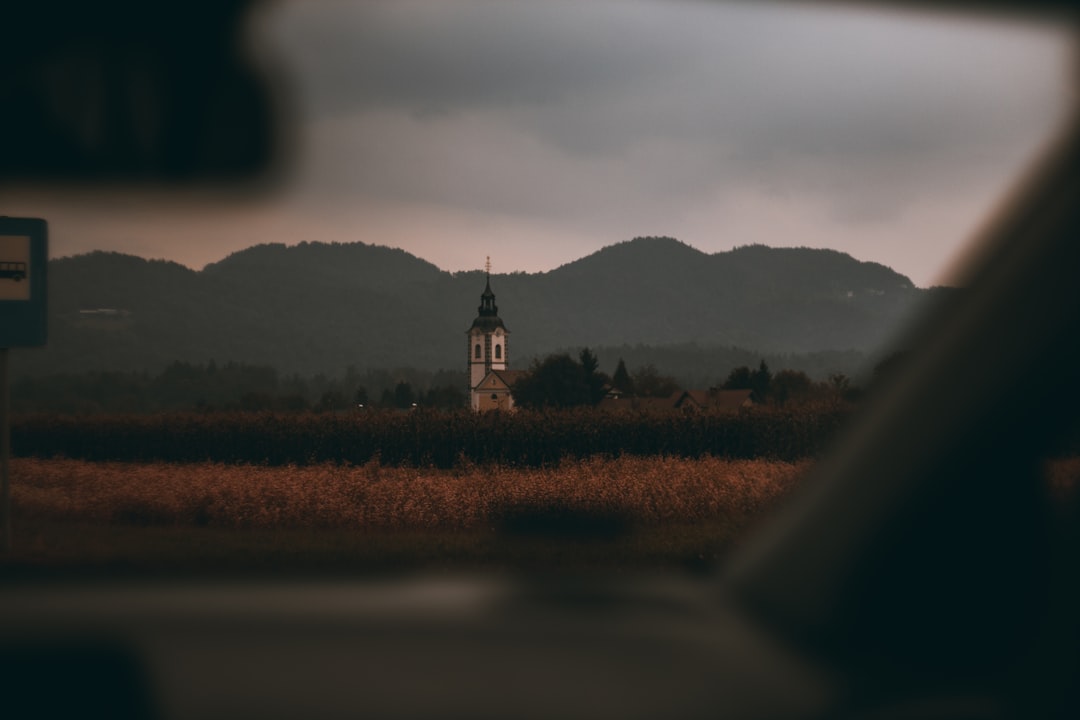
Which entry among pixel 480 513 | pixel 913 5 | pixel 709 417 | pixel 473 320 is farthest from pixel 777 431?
pixel 473 320

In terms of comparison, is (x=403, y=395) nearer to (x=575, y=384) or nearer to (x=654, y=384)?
(x=654, y=384)

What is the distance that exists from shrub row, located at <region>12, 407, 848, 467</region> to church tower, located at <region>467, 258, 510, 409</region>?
49.1 m

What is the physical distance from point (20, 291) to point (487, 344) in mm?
73809

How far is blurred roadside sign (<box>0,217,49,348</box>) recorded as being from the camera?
6797mm

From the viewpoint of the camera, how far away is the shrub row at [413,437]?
26844 mm

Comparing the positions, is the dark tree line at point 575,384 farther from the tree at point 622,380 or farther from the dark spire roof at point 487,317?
the dark spire roof at point 487,317

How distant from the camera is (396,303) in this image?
4762 centimetres

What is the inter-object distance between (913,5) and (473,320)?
262 feet

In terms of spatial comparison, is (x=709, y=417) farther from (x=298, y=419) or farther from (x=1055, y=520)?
(x=1055, y=520)

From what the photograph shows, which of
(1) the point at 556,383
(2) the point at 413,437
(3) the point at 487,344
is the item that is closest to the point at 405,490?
(2) the point at 413,437

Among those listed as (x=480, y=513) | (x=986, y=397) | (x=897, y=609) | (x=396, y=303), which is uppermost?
(x=396, y=303)

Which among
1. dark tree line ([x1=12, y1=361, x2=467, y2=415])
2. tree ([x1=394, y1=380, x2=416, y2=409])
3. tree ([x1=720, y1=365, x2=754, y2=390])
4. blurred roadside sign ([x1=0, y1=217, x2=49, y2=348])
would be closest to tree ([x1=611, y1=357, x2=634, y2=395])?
tree ([x1=720, y1=365, x2=754, y2=390])

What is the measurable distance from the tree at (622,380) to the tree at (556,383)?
280 cm

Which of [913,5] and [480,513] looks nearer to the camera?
[913,5]
